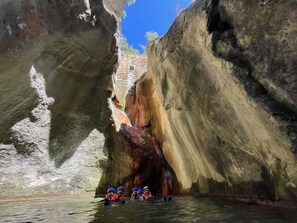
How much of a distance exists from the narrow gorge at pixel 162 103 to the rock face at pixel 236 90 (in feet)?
0.11

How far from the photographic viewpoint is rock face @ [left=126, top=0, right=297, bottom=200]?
23.4ft

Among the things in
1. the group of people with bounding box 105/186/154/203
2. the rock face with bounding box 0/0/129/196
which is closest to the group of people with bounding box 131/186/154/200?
the group of people with bounding box 105/186/154/203

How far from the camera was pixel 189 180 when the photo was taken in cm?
1570

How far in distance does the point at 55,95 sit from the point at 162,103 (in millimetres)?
5298

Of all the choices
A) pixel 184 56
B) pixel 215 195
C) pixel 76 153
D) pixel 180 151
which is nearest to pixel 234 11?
pixel 184 56

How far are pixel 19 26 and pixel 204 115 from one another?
8921 millimetres

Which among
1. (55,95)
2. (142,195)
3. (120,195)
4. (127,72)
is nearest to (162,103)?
(142,195)

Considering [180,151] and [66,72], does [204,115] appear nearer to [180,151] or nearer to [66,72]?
[180,151]

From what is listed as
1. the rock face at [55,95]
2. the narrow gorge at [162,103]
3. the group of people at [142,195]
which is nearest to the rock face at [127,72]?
the narrow gorge at [162,103]

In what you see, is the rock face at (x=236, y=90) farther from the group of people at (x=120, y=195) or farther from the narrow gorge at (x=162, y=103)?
the group of people at (x=120, y=195)

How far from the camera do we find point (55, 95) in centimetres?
1532

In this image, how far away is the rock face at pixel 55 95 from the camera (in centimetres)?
1351

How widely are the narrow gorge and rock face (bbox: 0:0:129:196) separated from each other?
5 cm

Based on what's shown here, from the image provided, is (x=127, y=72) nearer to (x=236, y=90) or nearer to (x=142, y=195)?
(x=142, y=195)
